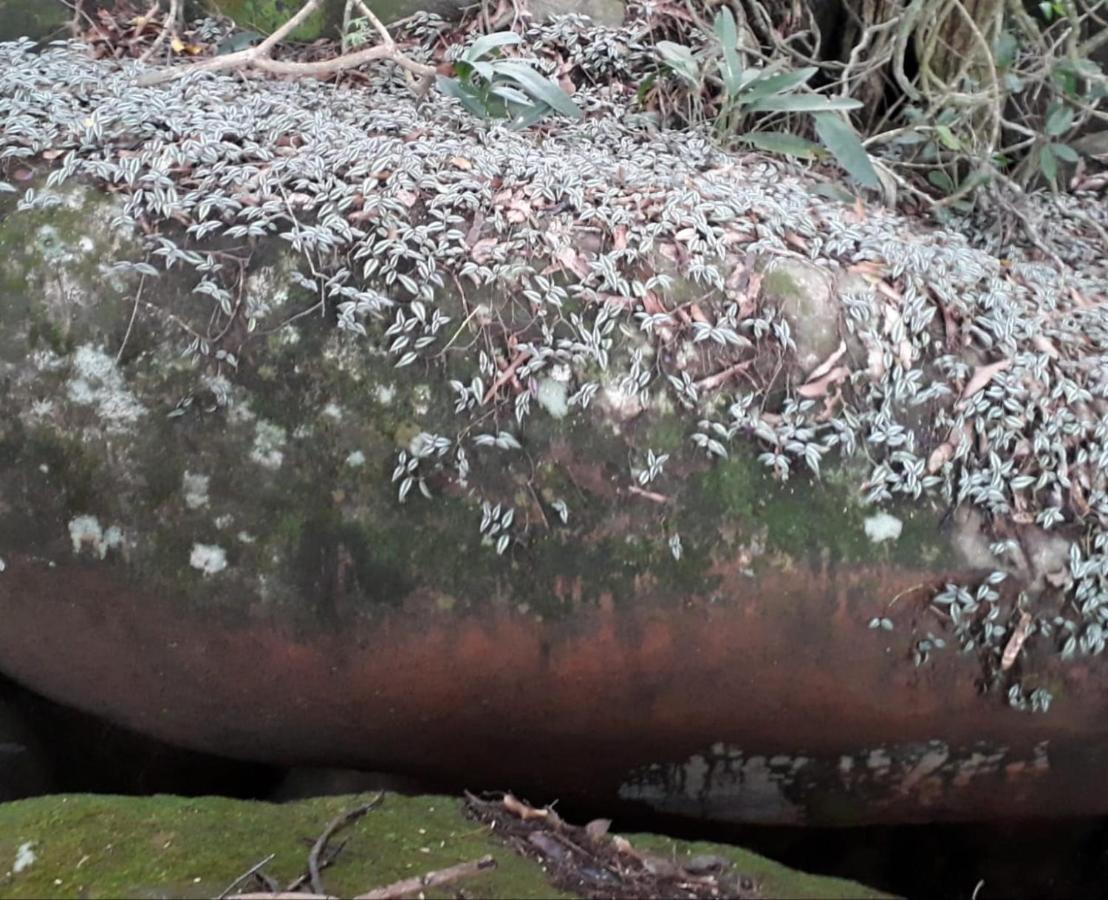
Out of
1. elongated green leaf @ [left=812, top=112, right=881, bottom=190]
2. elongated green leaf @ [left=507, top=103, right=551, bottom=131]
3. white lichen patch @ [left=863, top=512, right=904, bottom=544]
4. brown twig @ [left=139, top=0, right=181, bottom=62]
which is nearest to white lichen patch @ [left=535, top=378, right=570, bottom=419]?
white lichen patch @ [left=863, top=512, right=904, bottom=544]

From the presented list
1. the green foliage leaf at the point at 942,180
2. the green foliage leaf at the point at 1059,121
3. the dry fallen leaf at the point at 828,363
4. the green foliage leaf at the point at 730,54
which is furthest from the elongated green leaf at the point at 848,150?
the dry fallen leaf at the point at 828,363

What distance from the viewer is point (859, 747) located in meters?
2.06

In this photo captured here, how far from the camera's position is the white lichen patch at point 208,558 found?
1.83m

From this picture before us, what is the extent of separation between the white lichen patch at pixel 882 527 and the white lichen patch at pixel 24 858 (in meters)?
1.59

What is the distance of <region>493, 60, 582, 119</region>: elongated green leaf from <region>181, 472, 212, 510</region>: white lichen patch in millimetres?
1413

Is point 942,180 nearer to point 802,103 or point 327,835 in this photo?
point 802,103

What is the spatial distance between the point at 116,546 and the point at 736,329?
1321 mm

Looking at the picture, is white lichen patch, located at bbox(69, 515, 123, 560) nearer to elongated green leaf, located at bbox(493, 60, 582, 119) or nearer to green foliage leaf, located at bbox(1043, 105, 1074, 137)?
elongated green leaf, located at bbox(493, 60, 582, 119)

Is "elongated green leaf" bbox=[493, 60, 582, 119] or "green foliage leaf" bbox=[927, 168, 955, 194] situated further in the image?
"green foliage leaf" bbox=[927, 168, 955, 194]

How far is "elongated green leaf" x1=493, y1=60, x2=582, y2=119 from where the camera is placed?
2555 millimetres

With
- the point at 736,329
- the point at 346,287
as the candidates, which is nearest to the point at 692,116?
the point at 736,329

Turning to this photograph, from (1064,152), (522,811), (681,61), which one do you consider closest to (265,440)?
(522,811)

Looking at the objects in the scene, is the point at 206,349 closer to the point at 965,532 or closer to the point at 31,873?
the point at 31,873

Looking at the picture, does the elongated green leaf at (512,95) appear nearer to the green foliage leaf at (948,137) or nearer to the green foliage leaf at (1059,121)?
the green foliage leaf at (948,137)
